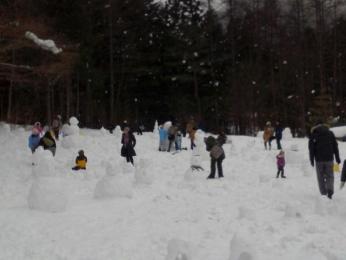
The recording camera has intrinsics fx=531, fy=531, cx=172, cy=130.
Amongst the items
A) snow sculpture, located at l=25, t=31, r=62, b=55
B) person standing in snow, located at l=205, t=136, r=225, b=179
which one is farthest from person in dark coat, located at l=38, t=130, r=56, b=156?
person standing in snow, located at l=205, t=136, r=225, b=179

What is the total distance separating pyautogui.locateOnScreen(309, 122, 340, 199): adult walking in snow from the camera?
1129cm

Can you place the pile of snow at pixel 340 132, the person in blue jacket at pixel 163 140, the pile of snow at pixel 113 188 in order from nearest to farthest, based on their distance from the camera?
1. the pile of snow at pixel 113 188
2. the person in blue jacket at pixel 163 140
3. the pile of snow at pixel 340 132

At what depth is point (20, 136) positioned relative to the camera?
2548 centimetres

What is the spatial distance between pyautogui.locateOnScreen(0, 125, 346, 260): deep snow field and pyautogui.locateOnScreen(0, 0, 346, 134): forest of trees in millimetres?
24739

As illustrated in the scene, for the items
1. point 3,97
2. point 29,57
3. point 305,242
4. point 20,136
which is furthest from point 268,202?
point 3,97

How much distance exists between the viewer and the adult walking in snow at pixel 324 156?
37.0ft

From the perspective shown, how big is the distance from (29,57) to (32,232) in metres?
20.8

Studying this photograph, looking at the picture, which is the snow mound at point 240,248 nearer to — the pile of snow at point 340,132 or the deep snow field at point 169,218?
the deep snow field at point 169,218

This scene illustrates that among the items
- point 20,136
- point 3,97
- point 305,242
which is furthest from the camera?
point 3,97

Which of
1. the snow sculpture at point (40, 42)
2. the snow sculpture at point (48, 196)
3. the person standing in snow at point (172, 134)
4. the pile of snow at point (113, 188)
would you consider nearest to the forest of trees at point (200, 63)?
the person standing in snow at point (172, 134)

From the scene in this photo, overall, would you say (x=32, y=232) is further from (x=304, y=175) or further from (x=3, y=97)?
(x=3, y=97)

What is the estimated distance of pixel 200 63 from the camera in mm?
44062

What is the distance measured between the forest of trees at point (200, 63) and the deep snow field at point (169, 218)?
24739 millimetres

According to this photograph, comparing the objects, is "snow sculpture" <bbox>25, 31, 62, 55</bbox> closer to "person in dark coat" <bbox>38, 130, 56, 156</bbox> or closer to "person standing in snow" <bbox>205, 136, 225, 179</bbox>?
"person in dark coat" <bbox>38, 130, 56, 156</bbox>
